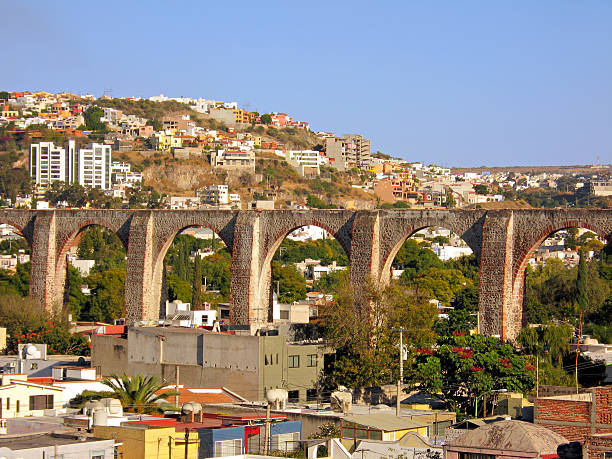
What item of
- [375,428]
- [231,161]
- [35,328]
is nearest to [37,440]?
[375,428]

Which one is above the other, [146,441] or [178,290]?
[178,290]

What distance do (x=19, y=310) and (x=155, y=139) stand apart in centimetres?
10719

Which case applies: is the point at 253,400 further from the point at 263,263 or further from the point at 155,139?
the point at 155,139

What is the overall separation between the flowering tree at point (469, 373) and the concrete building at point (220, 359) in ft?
10.7

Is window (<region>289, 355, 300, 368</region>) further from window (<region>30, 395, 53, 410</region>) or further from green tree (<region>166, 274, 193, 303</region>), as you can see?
green tree (<region>166, 274, 193, 303</region>)

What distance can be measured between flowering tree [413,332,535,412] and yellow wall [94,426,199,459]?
12605 millimetres

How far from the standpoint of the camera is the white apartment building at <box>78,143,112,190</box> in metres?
147

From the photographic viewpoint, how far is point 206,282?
82.4 meters

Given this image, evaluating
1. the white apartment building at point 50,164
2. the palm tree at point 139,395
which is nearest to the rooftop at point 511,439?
the palm tree at point 139,395

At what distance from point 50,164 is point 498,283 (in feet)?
386

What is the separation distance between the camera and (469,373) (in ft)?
95.5

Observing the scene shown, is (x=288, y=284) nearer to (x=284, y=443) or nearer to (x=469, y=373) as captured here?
(x=469, y=373)

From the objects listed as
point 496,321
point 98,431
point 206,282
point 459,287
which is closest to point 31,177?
point 206,282

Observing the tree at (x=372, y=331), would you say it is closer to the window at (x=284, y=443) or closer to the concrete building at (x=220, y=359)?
the concrete building at (x=220, y=359)
